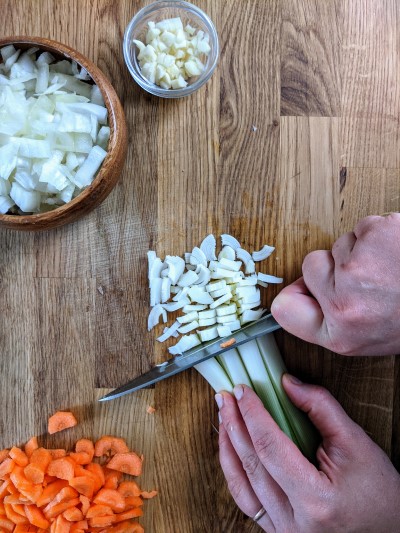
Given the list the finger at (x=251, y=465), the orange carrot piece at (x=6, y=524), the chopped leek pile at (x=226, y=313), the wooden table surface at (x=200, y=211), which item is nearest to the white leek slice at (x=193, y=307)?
the chopped leek pile at (x=226, y=313)

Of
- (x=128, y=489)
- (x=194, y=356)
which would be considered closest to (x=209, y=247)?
(x=194, y=356)

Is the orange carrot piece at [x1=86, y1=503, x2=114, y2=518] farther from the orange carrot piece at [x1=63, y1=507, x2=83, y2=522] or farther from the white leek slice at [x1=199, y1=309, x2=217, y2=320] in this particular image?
the white leek slice at [x1=199, y1=309, x2=217, y2=320]

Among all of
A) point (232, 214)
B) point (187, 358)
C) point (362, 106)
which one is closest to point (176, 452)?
point (187, 358)

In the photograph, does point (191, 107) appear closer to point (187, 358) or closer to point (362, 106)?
point (362, 106)

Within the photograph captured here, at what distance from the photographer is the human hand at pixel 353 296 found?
1195mm

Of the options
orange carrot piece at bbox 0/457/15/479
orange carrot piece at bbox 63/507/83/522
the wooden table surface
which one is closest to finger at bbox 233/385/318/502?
the wooden table surface

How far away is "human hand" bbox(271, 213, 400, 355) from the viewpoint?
120cm

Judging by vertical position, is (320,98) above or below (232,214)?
above

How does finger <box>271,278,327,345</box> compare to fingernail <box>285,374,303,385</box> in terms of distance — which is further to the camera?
fingernail <box>285,374,303,385</box>

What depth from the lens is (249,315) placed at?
1.39 meters

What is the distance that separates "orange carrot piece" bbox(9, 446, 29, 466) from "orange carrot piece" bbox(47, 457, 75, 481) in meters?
0.07

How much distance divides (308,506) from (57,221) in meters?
0.81

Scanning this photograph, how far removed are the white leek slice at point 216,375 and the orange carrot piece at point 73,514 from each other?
1.41ft

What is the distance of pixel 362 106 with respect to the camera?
141cm
